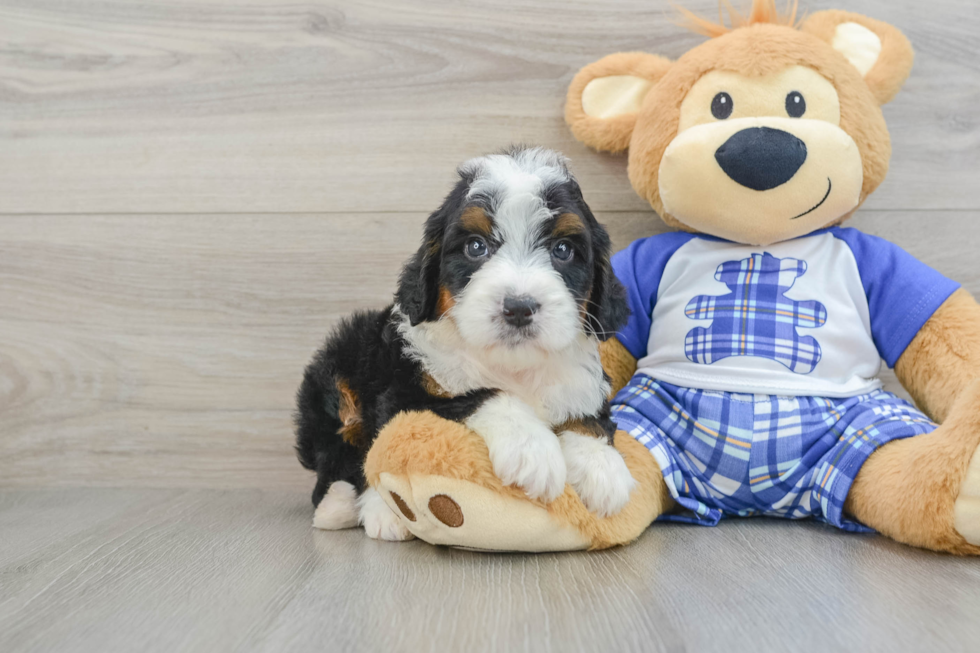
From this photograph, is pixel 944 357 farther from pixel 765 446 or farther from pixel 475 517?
pixel 475 517

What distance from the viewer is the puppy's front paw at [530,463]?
3.95 feet

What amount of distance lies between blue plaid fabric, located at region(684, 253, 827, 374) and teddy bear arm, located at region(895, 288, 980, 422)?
0.23m

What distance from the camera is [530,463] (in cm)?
120

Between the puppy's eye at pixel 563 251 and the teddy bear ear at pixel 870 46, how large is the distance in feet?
3.11

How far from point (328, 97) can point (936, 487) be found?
5.77 feet

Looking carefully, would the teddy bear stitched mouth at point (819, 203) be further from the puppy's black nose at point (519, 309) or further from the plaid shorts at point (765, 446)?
the puppy's black nose at point (519, 309)

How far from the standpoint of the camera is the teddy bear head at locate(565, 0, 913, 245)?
153 cm

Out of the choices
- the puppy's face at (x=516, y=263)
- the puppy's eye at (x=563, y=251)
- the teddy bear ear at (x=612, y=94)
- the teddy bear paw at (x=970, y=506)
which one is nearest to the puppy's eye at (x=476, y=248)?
the puppy's face at (x=516, y=263)

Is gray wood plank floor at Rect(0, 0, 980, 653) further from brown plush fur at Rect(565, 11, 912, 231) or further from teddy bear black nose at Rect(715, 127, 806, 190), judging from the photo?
teddy bear black nose at Rect(715, 127, 806, 190)

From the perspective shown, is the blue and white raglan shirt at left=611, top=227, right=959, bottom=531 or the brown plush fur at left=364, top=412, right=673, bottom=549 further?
the blue and white raglan shirt at left=611, top=227, right=959, bottom=531

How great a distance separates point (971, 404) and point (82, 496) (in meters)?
2.19

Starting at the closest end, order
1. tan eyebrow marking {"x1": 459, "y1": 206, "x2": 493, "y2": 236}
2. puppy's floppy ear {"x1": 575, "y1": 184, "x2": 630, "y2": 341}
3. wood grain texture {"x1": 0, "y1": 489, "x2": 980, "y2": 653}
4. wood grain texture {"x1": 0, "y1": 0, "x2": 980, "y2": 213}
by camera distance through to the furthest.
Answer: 1. wood grain texture {"x1": 0, "y1": 489, "x2": 980, "y2": 653}
2. tan eyebrow marking {"x1": 459, "y1": 206, "x2": 493, "y2": 236}
3. puppy's floppy ear {"x1": 575, "y1": 184, "x2": 630, "y2": 341}
4. wood grain texture {"x1": 0, "y1": 0, "x2": 980, "y2": 213}

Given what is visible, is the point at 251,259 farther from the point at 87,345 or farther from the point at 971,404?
the point at 971,404

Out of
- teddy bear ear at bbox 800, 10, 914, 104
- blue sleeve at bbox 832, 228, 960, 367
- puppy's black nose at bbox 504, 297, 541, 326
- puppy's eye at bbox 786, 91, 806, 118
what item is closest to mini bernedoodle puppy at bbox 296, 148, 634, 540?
puppy's black nose at bbox 504, 297, 541, 326
